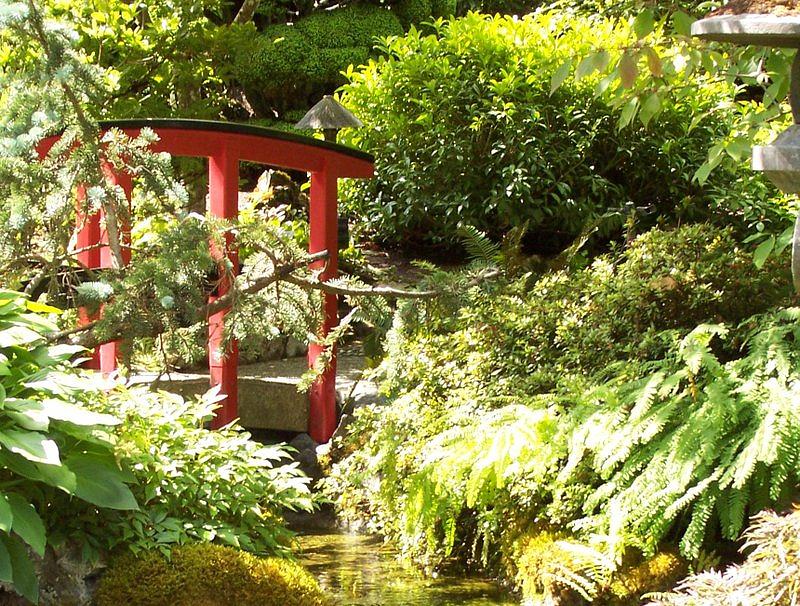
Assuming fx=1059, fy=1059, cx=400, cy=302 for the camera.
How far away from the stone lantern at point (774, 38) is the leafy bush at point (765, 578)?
1.05 metres

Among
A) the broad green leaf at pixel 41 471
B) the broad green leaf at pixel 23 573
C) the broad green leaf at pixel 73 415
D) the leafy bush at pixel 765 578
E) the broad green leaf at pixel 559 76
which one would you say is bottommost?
the broad green leaf at pixel 23 573

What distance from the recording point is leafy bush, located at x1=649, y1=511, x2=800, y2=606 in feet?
11.3

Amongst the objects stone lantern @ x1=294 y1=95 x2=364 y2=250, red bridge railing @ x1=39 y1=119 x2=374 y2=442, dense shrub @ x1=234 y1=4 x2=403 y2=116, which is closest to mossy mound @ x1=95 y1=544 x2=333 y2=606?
red bridge railing @ x1=39 y1=119 x2=374 y2=442

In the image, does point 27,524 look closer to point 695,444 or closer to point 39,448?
point 39,448

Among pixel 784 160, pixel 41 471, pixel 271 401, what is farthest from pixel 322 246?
pixel 784 160

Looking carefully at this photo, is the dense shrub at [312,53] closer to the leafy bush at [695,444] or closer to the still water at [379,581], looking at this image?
the still water at [379,581]

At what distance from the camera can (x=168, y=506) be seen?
15.4 ft

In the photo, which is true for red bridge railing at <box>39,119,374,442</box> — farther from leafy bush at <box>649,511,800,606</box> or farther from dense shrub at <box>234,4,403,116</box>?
dense shrub at <box>234,4,403,116</box>

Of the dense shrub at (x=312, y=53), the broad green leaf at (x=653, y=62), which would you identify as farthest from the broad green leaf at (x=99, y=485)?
the dense shrub at (x=312, y=53)

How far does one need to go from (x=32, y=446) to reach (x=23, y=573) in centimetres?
50

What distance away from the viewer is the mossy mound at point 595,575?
460cm

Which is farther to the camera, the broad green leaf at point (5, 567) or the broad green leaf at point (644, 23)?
the broad green leaf at point (644, 23)

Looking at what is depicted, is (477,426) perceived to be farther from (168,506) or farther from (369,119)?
(369,119)

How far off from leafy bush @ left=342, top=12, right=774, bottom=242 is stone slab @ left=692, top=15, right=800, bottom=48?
6.52 m
